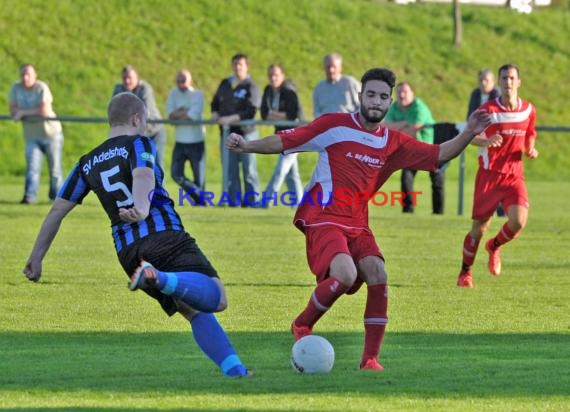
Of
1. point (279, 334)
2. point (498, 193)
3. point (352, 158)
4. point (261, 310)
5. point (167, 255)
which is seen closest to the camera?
point (167, 255)

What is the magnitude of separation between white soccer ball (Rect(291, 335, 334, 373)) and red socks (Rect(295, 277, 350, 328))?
0.52 meters

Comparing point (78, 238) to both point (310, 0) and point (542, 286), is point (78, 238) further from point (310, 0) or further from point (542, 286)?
point (310, 0)

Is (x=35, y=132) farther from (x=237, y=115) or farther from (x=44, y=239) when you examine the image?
(x=44, y=239)

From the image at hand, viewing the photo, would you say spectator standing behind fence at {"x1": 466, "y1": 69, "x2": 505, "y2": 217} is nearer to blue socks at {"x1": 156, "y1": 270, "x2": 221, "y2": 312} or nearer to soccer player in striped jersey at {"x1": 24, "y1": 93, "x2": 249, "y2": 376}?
soccer player in striped jersey at {"x1": 24, "y1": 93, "x2": 249, "y2": 376}

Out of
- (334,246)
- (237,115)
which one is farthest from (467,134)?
(237,115)

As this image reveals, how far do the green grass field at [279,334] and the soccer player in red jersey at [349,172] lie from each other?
526 millimetres

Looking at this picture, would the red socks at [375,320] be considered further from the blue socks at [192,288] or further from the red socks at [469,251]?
the red socks at [469,251]

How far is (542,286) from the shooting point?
512 inches

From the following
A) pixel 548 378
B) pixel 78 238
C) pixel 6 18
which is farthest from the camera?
pixel 6 18

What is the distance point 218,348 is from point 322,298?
103 centimetres

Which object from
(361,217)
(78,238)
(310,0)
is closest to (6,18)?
(310,0)

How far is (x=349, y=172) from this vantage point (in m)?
8.93

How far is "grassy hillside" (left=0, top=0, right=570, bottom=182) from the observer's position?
116 feet

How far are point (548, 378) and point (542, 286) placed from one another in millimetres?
5078
